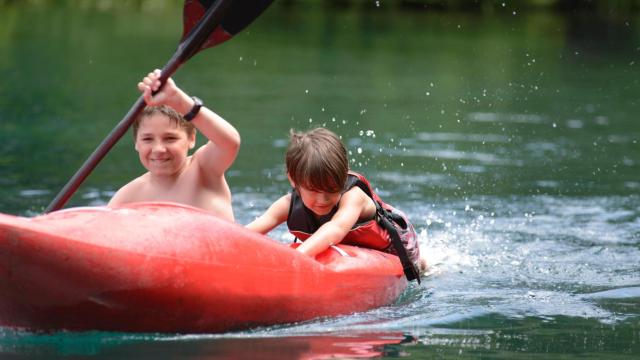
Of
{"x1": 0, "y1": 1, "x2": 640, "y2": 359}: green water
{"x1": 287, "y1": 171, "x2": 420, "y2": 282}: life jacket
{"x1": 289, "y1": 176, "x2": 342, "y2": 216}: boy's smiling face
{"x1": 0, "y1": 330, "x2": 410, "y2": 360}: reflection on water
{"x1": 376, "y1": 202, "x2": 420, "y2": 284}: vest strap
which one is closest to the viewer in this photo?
{"x1": 0, "y1": 330, "x2": 410, "y2": 360}: reflection on water

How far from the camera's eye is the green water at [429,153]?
4539 millimetres

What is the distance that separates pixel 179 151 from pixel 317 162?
59 cm

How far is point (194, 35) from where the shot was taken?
5062 mm

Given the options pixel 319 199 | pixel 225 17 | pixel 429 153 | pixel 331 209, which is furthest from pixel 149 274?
pixel 429 153

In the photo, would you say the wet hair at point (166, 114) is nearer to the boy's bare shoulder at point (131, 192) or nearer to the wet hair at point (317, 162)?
the boy's bare shoulder at point (131, 192)

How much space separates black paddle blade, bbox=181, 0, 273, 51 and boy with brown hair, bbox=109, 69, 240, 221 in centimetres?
51

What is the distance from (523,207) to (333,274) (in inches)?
118

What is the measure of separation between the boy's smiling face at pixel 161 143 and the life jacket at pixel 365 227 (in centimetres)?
59

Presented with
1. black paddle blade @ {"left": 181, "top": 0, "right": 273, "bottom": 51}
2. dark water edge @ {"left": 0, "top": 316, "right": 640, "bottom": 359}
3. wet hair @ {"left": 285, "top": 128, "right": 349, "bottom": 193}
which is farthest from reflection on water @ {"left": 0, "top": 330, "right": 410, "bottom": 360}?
black paddle blade @ {"left": 181, "top": 0, "right": 273, "bottom": 51}

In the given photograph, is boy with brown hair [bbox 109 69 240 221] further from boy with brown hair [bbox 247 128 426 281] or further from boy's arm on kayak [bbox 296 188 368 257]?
boy's arm on kayak [bbox 296 188 368 257]

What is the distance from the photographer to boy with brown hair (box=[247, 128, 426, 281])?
15.8 ft

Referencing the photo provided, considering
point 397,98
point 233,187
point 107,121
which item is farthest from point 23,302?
point 397,98

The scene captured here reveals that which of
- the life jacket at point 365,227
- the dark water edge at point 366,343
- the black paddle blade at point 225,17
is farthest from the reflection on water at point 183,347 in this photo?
the black paddle blade at point 225,17

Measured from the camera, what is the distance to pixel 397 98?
12.8 m
